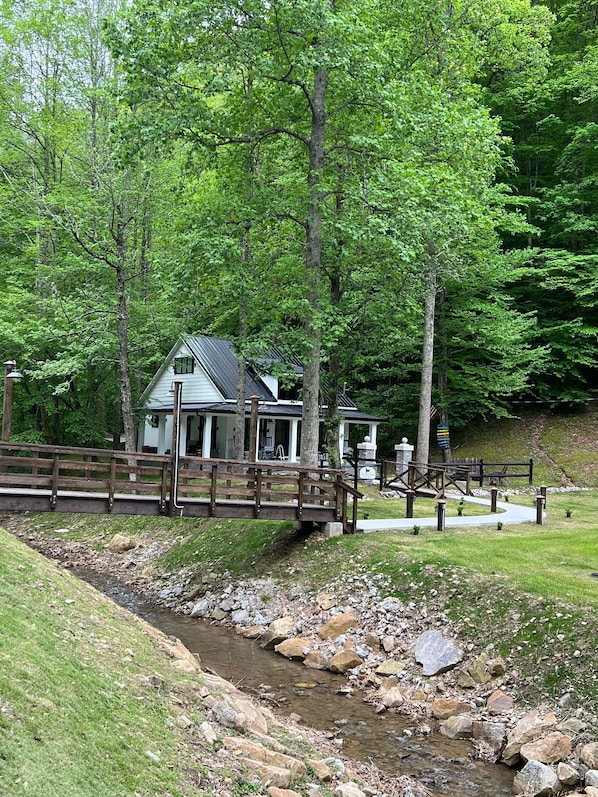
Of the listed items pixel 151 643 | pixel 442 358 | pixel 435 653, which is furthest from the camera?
pixel 442 358

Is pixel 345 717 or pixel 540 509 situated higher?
pixel 540 509

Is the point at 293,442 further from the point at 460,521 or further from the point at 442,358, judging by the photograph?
the point at 460,521

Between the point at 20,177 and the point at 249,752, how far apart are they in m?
29.5

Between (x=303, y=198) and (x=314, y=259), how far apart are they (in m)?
1.53

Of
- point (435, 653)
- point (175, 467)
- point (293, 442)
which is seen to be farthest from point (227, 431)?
point (435, 653)

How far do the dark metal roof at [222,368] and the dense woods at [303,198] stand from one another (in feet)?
6.14

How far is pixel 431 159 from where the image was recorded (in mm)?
18984

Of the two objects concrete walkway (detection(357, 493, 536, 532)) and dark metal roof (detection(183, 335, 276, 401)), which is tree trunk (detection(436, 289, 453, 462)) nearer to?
dark metal roof (detection(183, 335, 276, 401))

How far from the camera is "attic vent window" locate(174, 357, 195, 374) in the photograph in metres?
31.4

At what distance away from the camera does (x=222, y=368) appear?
3094 cm

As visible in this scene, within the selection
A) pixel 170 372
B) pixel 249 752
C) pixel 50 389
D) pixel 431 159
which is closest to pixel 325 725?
pixel 249 752

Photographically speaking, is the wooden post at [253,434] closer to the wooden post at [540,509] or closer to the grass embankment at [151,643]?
the grass embankment at [151,643]

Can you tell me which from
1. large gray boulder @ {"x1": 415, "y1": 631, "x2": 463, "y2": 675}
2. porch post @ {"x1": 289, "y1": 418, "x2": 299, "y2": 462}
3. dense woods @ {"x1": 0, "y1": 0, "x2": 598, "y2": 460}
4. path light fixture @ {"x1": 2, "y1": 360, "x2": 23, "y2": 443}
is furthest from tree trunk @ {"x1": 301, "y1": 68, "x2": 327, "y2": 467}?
porch post @ {"x1": 289, "y1": 418, "x2": 299, "y2": 462}

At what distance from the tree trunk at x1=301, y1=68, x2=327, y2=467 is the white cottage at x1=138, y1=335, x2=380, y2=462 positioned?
455 inches
